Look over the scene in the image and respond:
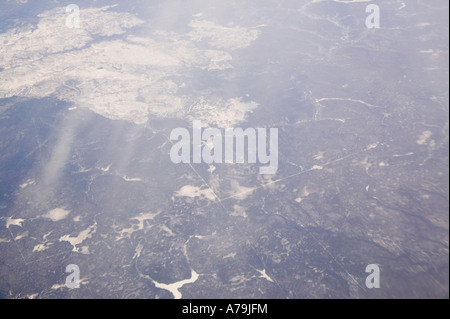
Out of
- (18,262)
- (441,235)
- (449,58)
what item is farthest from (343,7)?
(18,262)

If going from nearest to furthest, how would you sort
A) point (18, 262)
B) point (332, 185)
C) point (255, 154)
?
point (18, 262) → point (332, 185) → point (255, 154)

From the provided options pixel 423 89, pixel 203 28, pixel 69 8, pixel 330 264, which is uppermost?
pixel 69 8

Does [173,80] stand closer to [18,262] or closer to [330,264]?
[18,262]

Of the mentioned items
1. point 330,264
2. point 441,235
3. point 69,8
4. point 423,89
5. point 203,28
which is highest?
point 69,8

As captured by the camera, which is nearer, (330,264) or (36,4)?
(330,264)

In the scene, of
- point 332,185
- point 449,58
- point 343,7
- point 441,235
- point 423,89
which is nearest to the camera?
point 441,235

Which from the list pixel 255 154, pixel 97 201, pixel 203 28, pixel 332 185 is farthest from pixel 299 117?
pixel 203 28

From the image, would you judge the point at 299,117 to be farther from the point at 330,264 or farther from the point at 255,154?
the point at 330,264

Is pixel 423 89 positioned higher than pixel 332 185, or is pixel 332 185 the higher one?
pixel 423 89

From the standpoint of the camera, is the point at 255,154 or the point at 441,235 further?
the point at 255,154
